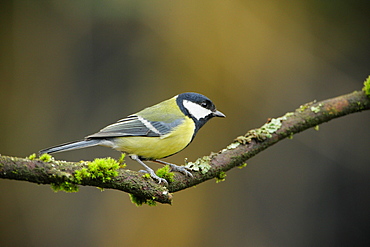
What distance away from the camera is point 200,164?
1899 millimetres

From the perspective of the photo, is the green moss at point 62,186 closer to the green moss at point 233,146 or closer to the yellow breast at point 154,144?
the yellow breast at point 154,144

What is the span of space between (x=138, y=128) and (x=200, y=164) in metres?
0.38

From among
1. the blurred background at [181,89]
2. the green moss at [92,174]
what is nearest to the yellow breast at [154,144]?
the green moss at [92,174]

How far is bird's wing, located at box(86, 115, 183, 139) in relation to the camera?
194cm

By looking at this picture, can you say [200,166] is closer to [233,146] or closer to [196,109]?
[233,146]

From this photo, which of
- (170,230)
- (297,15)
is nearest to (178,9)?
(297,15)

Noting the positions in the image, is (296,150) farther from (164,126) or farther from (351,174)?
(164,126)

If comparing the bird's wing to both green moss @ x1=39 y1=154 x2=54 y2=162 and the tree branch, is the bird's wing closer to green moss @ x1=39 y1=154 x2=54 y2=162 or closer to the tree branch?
the tree branch

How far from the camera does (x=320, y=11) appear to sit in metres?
3.89

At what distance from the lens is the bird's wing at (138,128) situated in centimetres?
194

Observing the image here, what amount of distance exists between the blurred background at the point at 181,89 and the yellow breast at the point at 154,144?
1761 mm

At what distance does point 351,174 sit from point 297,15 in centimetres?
166

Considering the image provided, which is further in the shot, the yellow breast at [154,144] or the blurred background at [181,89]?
the blurred background at [181,89]

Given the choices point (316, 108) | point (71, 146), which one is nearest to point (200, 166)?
point (71, 146)
